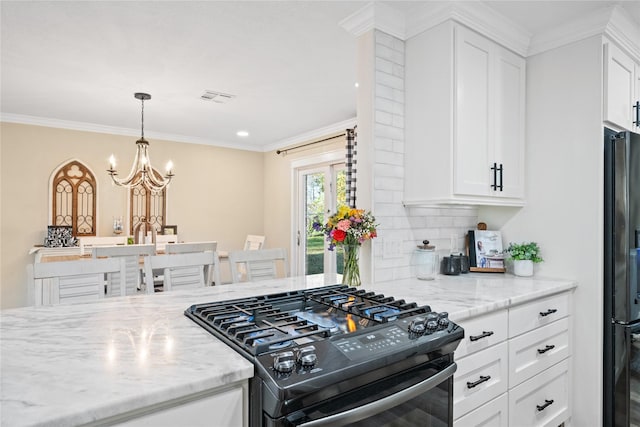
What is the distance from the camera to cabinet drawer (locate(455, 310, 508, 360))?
1675mm

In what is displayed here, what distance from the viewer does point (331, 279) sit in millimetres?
2379

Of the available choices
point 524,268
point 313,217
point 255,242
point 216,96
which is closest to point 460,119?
point 524,268

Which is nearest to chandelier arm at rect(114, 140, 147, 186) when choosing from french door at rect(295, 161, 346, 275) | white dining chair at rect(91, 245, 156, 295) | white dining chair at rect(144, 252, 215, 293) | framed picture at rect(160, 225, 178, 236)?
white dining chair at rect(91, 245, 156, 295)

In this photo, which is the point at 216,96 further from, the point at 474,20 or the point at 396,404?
the point at 396,404

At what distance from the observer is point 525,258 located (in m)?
2.45

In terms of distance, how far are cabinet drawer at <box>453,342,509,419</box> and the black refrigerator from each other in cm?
79

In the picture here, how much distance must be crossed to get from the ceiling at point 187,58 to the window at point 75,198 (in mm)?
612

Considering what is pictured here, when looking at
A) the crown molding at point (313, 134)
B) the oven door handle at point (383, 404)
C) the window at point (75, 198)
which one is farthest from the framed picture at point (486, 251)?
the window at point (75, 198)

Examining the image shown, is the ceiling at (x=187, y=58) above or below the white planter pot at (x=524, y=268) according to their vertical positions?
above

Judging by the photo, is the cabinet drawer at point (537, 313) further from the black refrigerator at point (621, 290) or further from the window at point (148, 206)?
the window at point (148, 206)

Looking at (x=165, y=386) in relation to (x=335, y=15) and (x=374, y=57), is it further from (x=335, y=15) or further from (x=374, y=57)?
(x=335, y=15)

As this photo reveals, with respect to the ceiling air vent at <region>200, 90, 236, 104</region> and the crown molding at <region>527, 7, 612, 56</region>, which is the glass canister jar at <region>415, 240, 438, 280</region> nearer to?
the crown molding at <region>527, 7, 612, 56</region>

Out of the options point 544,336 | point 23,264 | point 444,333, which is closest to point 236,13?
point 444,333

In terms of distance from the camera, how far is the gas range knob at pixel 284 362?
3.26 feet
